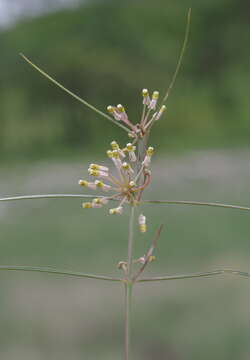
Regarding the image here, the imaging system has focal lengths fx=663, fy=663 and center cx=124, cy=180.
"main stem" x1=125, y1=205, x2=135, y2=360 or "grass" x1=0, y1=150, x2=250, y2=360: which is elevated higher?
"main stem" x1=125, y1=205, x2=135, y2=360

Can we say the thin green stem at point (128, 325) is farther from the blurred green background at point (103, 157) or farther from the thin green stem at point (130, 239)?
the blurred green background at point (103, 157)

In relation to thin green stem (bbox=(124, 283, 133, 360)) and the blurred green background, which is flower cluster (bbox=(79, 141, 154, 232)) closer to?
thin green stem (bbox=(124, 283, 133, 360))

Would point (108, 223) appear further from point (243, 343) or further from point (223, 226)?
point (243, 343)

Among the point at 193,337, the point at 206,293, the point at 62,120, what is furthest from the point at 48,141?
the point at 193,337

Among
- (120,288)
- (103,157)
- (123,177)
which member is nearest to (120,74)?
(103,157)

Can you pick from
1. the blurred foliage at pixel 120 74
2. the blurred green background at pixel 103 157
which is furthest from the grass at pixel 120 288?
the blurred foliage at pixel 120 74

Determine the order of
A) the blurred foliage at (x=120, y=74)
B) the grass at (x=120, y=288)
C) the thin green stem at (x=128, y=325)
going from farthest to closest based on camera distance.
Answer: the blurred foliage at (x=120, y=74), the grass at (x=120, y=288), the thin green stem at (x=128, y=325)

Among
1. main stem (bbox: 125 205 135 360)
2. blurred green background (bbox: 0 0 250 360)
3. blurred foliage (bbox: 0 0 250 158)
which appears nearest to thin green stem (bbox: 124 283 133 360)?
main stem (bbox: 125 205 135 360)

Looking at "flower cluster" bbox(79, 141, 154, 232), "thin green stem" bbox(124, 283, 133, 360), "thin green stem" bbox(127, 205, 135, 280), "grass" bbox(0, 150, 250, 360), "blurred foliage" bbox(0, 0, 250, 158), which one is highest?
"blurred foliage" bbox(0, 0, 250, 158)

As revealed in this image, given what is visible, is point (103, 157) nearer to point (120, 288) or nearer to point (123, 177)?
point (120, 288)
